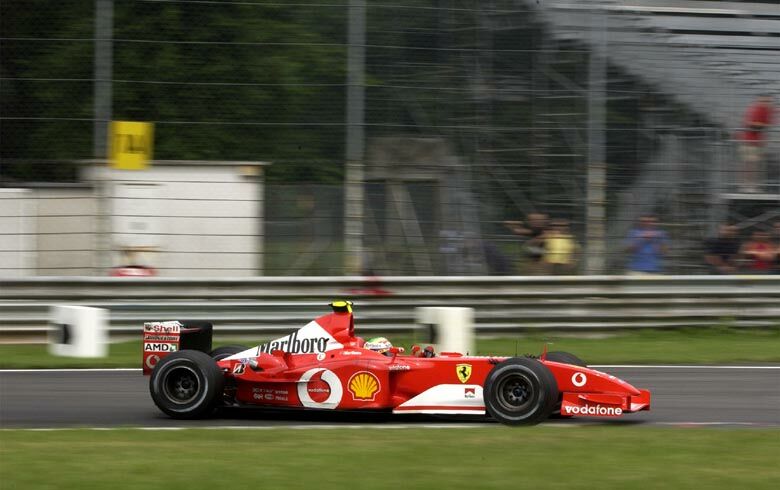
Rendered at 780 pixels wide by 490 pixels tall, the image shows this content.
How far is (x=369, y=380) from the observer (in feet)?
28.2

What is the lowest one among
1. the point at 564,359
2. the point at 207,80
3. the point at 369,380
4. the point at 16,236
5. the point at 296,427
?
the point at 296,427

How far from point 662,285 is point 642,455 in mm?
7549

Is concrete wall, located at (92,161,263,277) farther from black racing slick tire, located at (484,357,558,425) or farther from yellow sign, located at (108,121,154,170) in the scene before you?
black racing slick tire, located at (484,357,558,425)

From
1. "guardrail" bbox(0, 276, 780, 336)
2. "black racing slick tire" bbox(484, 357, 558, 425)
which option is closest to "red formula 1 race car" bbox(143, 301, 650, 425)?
"black racing slick tire" bbox(484, 357, 558, 425)

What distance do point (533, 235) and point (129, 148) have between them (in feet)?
15.7

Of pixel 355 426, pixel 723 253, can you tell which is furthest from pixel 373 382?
pixel 723 253

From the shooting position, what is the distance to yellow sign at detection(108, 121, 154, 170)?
44.3 feet

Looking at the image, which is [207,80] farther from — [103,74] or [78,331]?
[78,331]

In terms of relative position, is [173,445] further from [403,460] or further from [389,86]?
[389,86]

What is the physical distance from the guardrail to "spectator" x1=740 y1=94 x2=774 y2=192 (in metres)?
1.18

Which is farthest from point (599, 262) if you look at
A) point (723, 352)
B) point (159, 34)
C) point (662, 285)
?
point (159, 34)

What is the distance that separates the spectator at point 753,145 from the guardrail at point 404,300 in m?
1.18

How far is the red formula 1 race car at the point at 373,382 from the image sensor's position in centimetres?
823

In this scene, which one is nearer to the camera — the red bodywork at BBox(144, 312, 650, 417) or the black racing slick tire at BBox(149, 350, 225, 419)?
the red bodywork at BBox(144, 312, 650, 417)
